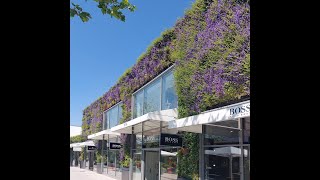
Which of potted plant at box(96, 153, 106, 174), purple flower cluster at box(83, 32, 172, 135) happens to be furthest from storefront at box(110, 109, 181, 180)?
potted plant at box(96, 153, 106, 174)

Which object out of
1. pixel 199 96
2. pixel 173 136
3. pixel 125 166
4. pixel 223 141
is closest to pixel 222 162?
pixel 223 141

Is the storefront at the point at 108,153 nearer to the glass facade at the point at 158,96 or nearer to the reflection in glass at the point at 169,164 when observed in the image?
the glass facade at the point at 158,96

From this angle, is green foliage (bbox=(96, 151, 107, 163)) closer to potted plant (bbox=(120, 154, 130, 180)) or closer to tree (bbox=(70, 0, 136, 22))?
potted plant (bbox=(120, 154, 130, 180))

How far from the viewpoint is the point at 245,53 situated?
9219 millimetres

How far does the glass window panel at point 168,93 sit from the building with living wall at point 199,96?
0.12 ft

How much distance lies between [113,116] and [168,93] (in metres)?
13.4

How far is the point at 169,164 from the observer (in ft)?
46.8

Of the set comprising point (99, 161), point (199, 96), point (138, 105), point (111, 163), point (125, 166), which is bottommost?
point (99, 161)

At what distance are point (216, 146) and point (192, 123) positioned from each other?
1302mm

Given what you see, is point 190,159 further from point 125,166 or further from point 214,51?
point 125,166

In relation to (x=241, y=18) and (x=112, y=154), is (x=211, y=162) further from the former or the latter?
(x=112, y=154)

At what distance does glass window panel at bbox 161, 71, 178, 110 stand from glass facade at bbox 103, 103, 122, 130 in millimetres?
9971
